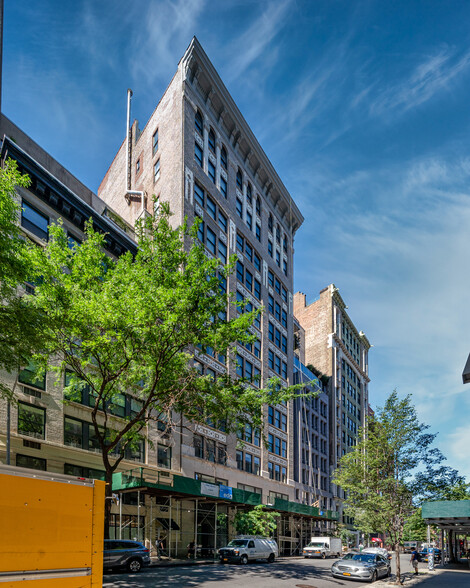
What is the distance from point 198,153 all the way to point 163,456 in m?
25.7

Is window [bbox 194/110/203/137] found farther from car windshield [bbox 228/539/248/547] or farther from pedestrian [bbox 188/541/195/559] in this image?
pedestrian [bbox 188/541/195/559]

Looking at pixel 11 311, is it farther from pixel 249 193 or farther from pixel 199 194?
pixel 249 193

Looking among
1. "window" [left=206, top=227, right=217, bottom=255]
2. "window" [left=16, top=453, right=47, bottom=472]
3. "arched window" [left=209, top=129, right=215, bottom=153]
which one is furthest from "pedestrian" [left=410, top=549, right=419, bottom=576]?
"arched window" [left=209, top=129, right=215, bottom=153]

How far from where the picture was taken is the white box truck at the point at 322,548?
4397 centimetres

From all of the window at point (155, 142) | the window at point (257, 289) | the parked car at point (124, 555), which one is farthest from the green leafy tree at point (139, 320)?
the window at point (257, 289)

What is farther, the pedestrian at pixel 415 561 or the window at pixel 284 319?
the window at pixel 284 319

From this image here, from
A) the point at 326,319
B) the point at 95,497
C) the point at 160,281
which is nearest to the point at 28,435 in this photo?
the point at 160,281

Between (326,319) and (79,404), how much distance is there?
55.9 metres

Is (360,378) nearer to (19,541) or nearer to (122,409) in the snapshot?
(122,409)

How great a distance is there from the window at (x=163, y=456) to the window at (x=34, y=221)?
641 inches

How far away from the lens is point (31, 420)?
2644 centimetres

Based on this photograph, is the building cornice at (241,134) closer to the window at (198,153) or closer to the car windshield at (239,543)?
the window at (198,153)

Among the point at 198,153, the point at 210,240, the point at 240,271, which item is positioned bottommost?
the point at 240,271

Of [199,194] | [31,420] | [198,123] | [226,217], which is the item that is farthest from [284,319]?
[31,420]
